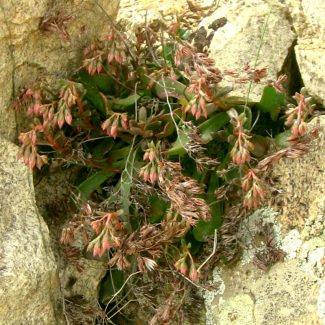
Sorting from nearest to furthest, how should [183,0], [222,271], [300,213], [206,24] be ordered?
[300,213] < [222,271] < [206,24] < [183,0]

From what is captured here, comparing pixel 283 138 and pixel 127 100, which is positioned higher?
pixel 127 100

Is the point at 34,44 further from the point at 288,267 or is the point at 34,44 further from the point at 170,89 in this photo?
the point at 288,267

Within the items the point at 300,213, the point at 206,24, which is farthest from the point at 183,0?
the point at 300,213

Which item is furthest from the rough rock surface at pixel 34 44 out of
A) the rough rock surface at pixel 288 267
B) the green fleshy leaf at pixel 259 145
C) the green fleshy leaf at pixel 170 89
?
Answer: the rough rock surface at pixel 288 267

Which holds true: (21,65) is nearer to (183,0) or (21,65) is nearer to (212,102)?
(212,102)

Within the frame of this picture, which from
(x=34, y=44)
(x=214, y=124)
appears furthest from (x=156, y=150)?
(x=34, y=44)

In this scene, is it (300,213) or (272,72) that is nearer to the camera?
(300,213)

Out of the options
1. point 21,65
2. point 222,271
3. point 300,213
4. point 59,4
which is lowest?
point 222,271

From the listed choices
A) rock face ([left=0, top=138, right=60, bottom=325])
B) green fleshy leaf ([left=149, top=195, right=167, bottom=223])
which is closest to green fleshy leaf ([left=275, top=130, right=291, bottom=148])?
green fleshy leaf ([left=149, top=195, right=167, bottom=223])
